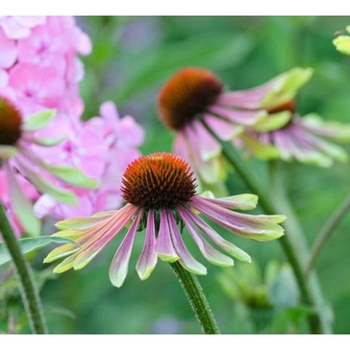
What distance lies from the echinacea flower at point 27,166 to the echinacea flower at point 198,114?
209 mm

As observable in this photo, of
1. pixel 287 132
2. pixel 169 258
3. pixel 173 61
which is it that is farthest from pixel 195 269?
pixel 173 61

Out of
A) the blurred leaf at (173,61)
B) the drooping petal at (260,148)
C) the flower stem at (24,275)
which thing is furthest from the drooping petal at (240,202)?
the blurred leaf at (173,61)

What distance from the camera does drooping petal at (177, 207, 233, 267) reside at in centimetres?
41

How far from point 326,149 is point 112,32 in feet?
1.28

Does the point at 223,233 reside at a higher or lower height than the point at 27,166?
lower

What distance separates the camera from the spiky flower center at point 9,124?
0.45 metres

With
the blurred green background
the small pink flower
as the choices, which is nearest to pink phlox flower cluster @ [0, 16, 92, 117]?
the small pink flower

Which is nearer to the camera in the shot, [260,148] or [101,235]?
[101,235]

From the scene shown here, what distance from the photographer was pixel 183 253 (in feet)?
1.37

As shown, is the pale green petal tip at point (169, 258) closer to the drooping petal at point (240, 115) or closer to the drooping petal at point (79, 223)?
the drooping petal at point (79, 223)

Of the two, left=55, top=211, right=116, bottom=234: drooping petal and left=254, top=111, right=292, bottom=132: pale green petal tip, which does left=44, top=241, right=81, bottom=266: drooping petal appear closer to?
left=55, top=211, right=116, bottom=234: drooping petal

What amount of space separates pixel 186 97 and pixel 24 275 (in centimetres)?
29

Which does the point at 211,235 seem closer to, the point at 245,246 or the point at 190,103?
the point at 190,103

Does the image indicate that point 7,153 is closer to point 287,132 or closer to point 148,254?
point 148,254
